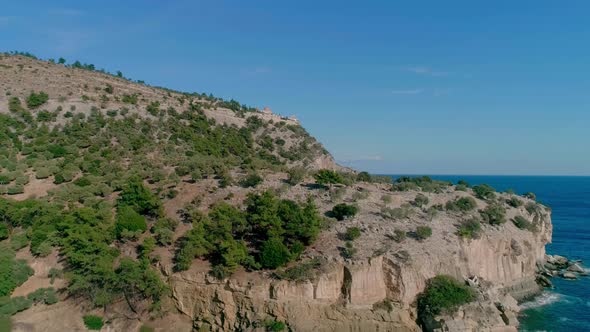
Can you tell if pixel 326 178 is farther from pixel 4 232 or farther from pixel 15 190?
pixel 15 190

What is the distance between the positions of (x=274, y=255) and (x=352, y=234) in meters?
6.99

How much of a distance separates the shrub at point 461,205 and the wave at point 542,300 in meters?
10.5

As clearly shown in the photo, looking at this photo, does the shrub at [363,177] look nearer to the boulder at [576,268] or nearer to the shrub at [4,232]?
the boulder at [576,268]

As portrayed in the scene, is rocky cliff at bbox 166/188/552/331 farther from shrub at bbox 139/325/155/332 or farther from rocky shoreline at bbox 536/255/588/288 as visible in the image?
rocky shoreline at bbox 536/255/588/288

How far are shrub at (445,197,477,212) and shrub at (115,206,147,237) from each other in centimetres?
3077

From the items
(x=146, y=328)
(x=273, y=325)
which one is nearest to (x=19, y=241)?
(x=146, y=328)

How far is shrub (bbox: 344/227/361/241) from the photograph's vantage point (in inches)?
1271

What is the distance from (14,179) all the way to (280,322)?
35.8 m

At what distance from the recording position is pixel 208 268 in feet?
101

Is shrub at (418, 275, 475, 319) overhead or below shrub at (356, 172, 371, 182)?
below

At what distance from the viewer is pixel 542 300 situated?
39.0 metres

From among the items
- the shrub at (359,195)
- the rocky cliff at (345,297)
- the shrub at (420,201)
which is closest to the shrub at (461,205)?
the shrub at (420,201)

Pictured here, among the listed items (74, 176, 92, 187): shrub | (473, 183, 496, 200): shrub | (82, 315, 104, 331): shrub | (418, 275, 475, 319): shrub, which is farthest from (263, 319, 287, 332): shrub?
(473, 183, 496, 200): shrub

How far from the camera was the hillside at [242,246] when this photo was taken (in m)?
28.9
